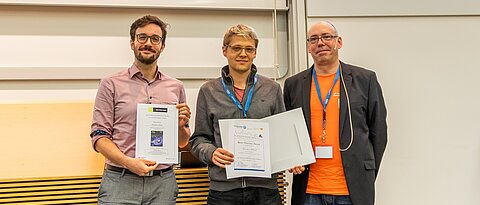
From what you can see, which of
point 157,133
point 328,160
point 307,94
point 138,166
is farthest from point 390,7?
point 138,166

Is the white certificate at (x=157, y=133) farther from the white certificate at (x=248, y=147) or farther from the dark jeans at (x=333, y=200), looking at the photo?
the dark jeans at (x=333, y=200)

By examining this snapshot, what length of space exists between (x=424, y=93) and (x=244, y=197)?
2.26 m

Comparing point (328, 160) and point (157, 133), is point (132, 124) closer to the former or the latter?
point (157, 133)

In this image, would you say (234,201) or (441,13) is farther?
(441,13)

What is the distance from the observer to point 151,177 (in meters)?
1.97

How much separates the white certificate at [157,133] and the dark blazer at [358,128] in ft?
2.36

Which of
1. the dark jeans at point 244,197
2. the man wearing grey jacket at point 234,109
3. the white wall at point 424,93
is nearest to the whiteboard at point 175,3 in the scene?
the white wall at point 424,93

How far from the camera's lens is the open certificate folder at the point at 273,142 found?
78.0 inches

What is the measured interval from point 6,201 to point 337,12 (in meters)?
2.78

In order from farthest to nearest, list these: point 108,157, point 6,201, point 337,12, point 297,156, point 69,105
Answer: point 337,12, point 69,105, point 6,201, point 297,156, point 108,157

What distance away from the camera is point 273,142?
2062 mm

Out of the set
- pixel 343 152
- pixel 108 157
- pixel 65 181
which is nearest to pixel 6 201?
pixel 65 181

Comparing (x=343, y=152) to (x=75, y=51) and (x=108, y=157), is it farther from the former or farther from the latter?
(x=75, y=51)

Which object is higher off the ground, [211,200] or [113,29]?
[113,29]
